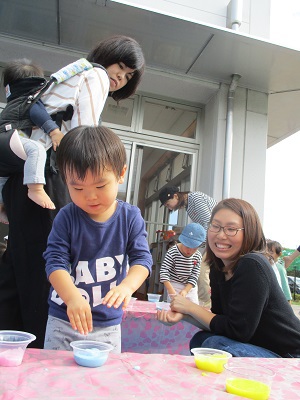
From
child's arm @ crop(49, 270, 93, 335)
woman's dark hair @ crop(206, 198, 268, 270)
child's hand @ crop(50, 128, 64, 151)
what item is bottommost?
child's arm @ crop(49, 270, 93, 335)

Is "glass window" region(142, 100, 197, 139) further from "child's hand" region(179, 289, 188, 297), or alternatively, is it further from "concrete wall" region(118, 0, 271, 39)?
"child's hand" region(179, 289, 188, 297)

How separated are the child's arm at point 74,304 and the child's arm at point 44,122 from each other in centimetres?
57

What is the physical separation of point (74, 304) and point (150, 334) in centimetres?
→ 120

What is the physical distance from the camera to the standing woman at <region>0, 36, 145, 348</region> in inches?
61.7

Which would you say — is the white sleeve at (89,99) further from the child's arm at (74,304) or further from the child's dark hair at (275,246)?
the child's dark hair at (275,246)

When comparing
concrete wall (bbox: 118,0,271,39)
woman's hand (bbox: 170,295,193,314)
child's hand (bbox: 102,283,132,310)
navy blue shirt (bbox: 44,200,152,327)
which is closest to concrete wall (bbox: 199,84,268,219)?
concrete wall (bbox: 118,0,271,39)

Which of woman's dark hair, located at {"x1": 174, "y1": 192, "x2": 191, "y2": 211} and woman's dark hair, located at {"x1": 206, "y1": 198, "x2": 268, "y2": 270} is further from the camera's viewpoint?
woman's dark hair, located at {"x1": 174, "y1": 192, "x2": 191, "y2": 211}

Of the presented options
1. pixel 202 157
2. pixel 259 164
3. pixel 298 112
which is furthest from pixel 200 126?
pixel 298 112

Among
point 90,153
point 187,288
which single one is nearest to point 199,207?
point 187,288

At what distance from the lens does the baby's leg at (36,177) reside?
58.7 inches

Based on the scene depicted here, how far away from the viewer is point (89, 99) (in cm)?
164

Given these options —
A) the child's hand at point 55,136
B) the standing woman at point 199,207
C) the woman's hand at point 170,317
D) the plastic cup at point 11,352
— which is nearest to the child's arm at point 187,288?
the standing woman at point 199,207

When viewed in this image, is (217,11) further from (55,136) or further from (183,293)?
(55,136)

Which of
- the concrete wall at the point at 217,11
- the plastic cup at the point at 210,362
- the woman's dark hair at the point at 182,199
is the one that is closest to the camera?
the plastic cup at the point at 210,362
